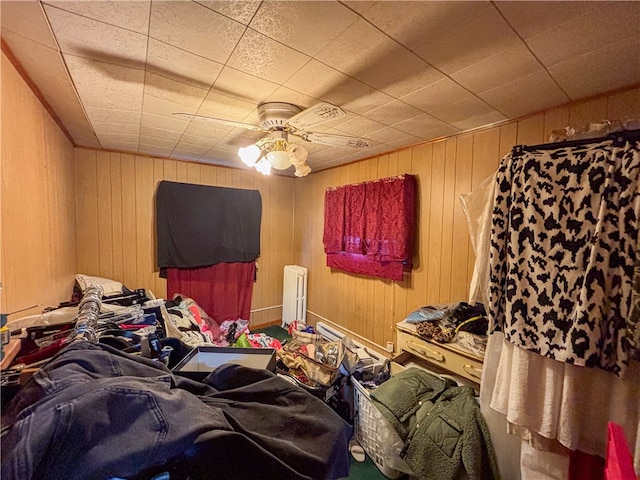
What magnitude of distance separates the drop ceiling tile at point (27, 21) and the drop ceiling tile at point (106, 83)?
0.14 metres

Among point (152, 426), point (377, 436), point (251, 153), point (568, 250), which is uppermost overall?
point (251, 153)

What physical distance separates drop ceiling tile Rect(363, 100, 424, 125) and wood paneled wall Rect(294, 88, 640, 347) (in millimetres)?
639

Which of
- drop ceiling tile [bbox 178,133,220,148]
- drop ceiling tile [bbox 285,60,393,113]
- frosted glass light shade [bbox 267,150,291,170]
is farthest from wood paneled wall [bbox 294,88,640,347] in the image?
drop ceiling tile [bbox 178,133,220,148]

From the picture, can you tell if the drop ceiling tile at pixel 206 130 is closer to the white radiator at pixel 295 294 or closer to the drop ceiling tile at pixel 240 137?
the drop ceiling tile at pixel 240 137

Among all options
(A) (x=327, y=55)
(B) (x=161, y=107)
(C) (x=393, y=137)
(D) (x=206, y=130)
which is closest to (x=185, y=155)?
(D) (x=206, y=130)

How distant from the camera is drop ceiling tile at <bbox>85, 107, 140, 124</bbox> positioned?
1864 millimetres

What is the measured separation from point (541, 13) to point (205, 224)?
3262 millimetres

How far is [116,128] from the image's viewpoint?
2.21 metres

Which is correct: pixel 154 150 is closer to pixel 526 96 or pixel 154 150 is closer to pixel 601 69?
pixel 526 96

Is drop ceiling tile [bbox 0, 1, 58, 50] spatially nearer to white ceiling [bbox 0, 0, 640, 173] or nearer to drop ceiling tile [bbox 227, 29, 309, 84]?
white ceiling [bbox 0, 0, 640, 173]

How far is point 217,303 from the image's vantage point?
347 cm

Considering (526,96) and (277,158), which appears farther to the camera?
(277,158)

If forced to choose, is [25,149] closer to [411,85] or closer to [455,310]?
[411,85]

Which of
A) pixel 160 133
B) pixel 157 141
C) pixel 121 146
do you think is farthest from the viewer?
pixel 121 146
